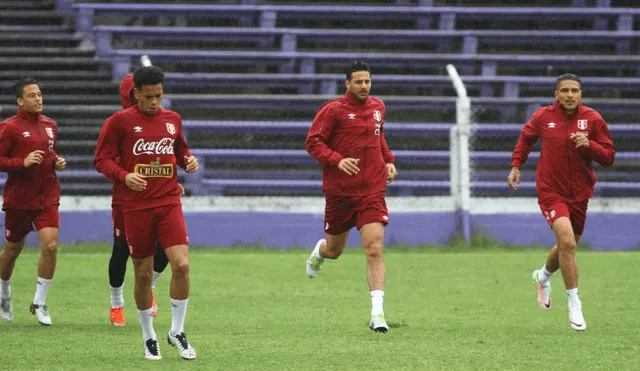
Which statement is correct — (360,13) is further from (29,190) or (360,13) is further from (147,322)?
(147,322)

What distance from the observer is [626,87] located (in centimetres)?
1784

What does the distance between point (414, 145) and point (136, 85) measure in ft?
31.4

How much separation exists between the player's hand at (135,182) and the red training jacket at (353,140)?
7.65ft

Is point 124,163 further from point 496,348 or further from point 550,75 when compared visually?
point 550,75

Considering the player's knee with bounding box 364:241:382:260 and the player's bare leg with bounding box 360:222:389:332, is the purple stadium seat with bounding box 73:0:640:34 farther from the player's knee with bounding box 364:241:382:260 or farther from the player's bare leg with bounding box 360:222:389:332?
the player's knee with bounding box 364:241:382:260

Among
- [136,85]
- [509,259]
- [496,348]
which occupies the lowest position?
[509,259]

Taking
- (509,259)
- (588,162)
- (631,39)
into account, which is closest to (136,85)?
(588,162)

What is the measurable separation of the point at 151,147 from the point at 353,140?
2372mm

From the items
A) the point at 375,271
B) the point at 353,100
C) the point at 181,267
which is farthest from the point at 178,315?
the point at 353,100

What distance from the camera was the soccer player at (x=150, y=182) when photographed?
768 centimetres

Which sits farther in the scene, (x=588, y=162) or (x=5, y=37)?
(x=5, y=37)

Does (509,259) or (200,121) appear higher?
(200,121)

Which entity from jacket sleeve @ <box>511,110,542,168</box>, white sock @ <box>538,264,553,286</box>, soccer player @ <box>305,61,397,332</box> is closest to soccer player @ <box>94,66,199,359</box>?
soccer player @ <box>305,61,397,332</box>

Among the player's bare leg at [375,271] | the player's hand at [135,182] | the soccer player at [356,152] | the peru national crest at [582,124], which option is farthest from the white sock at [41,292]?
the peru national crest at [582,124]
